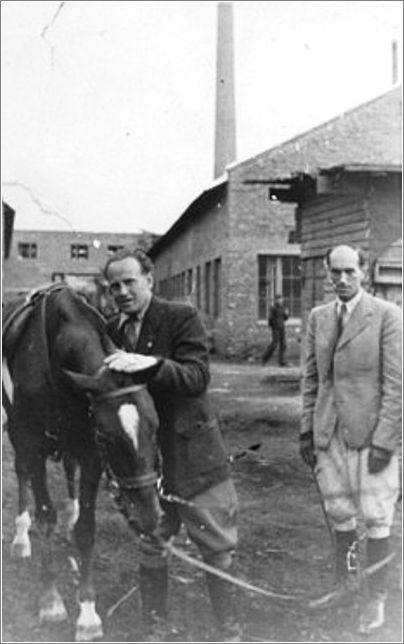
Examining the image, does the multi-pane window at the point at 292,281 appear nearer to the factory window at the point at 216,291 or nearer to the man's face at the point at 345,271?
the factory window at the point at 216,291

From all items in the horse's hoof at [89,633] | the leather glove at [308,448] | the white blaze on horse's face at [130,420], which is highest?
the white blaze on horse's face at [130,420]

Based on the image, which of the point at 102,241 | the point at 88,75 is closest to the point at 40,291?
the point at 102,241

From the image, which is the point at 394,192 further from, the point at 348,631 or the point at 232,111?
the point at 348,631

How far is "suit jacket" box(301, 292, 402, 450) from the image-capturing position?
3.38 m

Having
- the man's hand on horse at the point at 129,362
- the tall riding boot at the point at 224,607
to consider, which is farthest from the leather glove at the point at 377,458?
the man's hand on horse at the point at 129,362

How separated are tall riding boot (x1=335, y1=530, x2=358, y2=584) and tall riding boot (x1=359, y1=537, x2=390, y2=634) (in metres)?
0.09

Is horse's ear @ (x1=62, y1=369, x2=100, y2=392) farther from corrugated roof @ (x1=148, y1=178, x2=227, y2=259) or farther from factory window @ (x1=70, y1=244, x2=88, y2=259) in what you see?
corrugated roof @ (x1=148, y1=178, x2=227, y2=259)

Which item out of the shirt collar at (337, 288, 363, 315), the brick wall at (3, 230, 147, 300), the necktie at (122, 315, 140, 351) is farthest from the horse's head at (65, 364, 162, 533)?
the shirt collar at (337, 288, 363, 315)

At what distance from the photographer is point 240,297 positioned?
200 inches

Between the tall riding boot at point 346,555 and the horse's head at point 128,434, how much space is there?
1072 millimetres

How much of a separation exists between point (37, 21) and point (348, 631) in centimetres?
322

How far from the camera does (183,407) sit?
3.09 meters

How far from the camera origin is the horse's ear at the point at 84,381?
9.61ft

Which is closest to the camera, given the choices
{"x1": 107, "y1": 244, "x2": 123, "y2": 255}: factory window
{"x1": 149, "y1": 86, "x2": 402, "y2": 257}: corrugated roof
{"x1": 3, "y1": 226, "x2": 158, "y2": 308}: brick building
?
{"x1": 107, "y1": 244, "x2": 123, "y2": 255}: factory window
